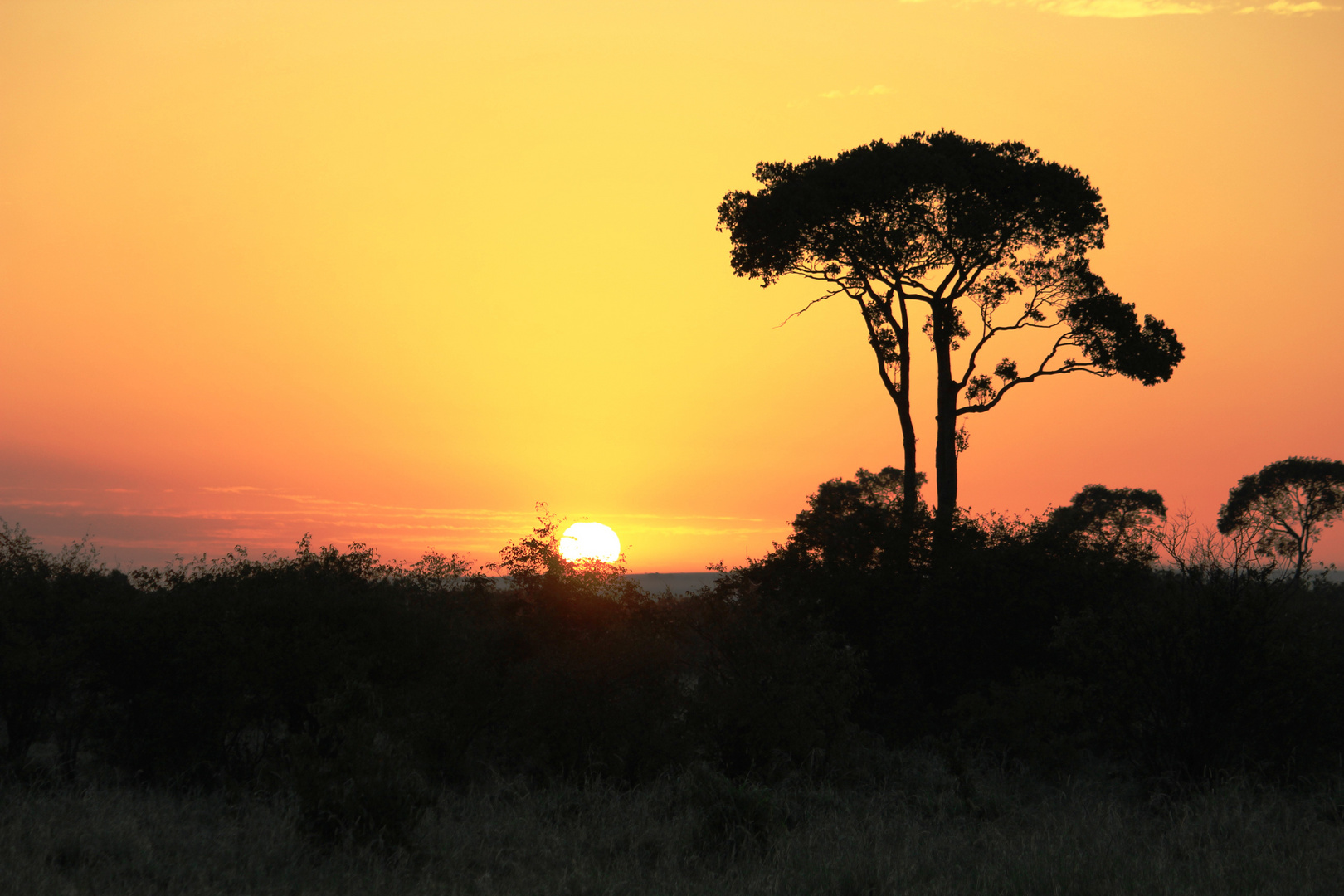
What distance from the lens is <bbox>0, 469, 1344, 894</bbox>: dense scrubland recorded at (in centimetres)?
1003

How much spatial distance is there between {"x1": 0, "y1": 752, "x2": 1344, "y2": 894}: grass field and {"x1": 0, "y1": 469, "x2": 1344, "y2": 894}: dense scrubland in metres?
0.06

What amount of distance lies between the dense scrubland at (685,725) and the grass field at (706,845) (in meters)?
0.06

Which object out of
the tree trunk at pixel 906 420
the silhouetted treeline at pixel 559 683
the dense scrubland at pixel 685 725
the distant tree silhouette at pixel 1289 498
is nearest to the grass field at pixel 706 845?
the dense scrubland at pixel 685 725

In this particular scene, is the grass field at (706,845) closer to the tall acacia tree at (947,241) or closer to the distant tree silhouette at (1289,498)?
the tall acacia tree at (947,241)

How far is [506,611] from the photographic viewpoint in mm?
22188

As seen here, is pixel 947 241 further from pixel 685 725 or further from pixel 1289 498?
pixel 1289 498

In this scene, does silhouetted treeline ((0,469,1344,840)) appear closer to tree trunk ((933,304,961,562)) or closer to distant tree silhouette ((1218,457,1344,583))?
tree trunk ((933,304,961,562))

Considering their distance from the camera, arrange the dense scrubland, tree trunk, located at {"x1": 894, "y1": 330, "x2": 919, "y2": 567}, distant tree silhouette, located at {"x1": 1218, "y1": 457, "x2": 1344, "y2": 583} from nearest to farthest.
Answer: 1. the dense scrubland
2. tree trunk, located at {"x1": 894, "y1": 330, "x2": 919, "y2": 567}
3. distant tree silhouette, located at {"x1": 1218, "y1": 457, "x2": 1344, "y2": 583}

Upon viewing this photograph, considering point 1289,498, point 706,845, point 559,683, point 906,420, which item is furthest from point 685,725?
point 1289,498

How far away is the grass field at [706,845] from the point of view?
361 inches

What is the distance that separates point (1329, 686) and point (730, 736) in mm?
9755

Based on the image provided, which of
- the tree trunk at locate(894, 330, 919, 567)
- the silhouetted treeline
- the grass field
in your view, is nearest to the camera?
the grass field

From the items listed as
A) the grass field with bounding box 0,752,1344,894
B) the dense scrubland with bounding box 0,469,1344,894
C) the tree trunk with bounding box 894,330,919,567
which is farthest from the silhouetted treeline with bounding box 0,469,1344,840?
the tree trunk with bounding box 894,330,919,567

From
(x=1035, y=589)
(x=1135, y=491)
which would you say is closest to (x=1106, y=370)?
(x=1035, y=589)
